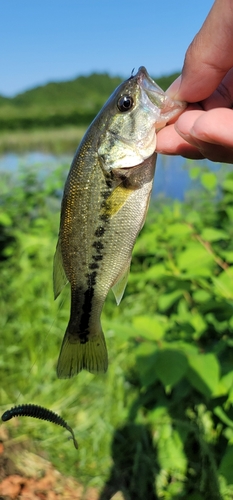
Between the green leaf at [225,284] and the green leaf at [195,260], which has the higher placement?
the green leaf at [195,260]

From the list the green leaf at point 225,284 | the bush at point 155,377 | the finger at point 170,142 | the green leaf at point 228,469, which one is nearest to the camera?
the finger at point 170,142

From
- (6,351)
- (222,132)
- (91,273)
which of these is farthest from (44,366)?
(222,132)

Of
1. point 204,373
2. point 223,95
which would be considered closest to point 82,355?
point 204,373

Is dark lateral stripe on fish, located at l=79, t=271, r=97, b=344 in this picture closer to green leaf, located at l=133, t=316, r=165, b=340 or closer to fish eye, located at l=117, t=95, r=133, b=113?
fish eye, located at l=117, t=95, r=133, b=113

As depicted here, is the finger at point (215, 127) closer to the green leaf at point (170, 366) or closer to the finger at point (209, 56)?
the finger at point (209, 56)

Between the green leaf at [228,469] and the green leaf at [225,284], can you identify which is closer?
the green leaf at [228,469]

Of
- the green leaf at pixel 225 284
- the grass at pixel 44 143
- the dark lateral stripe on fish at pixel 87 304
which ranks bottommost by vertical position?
the grass at pixel 44 143

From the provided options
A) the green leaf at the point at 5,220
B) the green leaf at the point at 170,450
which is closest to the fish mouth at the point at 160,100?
the green leaf at the point at 170,450
